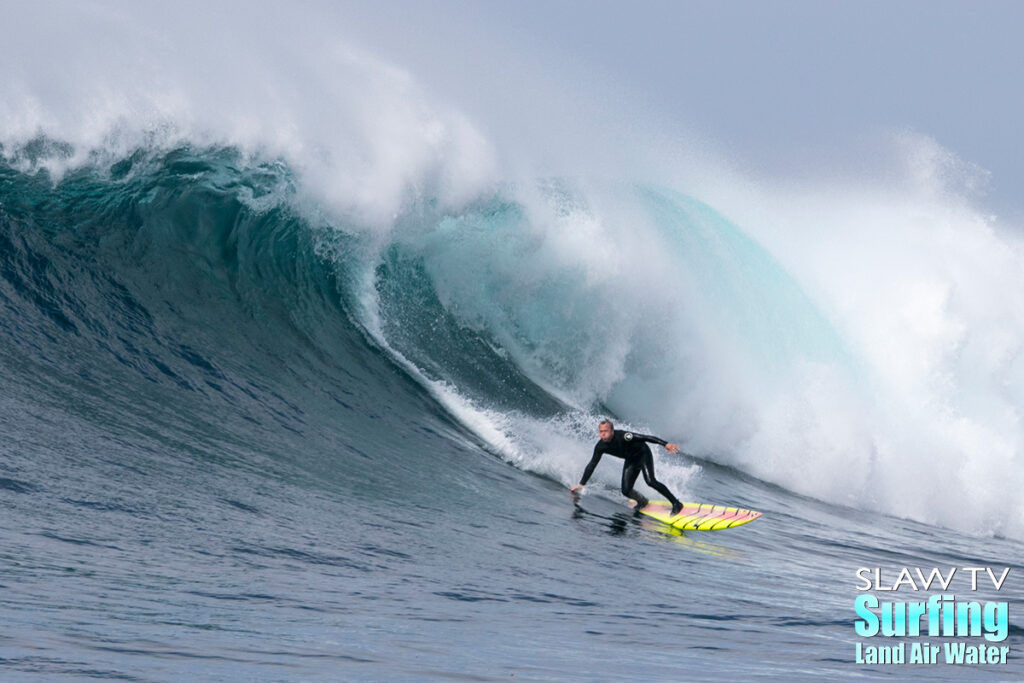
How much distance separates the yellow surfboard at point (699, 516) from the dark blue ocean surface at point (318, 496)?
165mm

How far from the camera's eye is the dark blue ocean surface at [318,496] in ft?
15.2

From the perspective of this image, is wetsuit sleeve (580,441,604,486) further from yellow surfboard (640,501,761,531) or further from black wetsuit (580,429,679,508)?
yellow surfboard (640,501,761,531)

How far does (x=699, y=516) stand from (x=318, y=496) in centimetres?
387

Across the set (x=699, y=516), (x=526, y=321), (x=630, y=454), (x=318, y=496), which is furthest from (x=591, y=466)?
(x=526, y=321)

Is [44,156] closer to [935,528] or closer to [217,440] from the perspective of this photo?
[217,440]

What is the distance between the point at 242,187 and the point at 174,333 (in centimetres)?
442

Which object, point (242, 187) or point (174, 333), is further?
point (242, 187)

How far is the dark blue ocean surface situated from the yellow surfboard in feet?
0.54

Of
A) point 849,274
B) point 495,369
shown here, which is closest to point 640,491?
point 495,369

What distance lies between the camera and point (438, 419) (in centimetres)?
1127

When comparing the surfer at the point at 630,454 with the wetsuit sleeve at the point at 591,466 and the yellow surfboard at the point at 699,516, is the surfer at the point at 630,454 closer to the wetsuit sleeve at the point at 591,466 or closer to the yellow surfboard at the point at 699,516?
the wetsuit sleeve at the point at 591,466

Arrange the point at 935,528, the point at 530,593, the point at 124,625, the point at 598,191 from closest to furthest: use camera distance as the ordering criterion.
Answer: the point at 124,625 < the point at 530,593 < the point at 935,528 < the point at 598,191

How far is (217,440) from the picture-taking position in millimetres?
8219

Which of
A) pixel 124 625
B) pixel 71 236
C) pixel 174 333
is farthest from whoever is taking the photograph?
pixel 71 236
